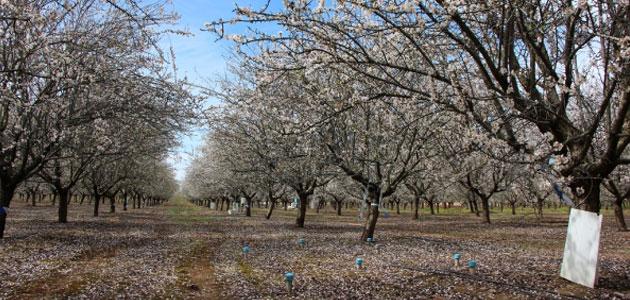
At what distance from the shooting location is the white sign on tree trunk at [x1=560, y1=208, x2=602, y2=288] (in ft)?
23.6

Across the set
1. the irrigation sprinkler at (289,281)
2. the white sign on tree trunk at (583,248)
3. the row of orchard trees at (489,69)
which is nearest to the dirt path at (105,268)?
the irrigation sprinkler at (289,281)

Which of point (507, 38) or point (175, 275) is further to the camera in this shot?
point (175, 275)

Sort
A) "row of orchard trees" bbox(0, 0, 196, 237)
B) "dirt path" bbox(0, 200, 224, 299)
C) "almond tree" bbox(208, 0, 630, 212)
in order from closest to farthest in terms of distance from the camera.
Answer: "almond tree" bbox(208, 0, 630, 212) < "dirt path" bbox(0, 200, 224, 299) < "row of orchard trees" bbox(0, 0, 196, 237)

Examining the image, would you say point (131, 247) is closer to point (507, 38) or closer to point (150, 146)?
point (150, 146)

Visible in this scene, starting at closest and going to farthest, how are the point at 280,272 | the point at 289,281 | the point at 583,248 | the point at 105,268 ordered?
1. the point at 583,248
2. the point at 289,281
3. the point at 280,272
4. the point at 105,268

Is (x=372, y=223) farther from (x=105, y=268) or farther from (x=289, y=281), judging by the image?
(x=105, y=268)

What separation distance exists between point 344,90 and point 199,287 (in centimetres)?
611

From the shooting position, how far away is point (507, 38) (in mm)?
7074

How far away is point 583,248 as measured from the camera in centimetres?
741

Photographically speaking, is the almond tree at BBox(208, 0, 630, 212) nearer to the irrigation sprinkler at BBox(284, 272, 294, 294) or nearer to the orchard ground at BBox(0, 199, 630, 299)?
the orchard ground at BBox(0, 199, 630, 299)

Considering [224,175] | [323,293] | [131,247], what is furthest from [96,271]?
[224,175]

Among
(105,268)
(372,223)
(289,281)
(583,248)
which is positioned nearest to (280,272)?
(289,281)

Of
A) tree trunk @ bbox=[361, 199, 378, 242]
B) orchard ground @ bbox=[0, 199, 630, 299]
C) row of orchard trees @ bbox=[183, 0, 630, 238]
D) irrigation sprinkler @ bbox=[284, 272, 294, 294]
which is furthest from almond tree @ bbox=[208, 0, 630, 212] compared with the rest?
tree trunk @ bbox=[361, 199, 378, 242]

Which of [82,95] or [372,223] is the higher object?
[82,95]
